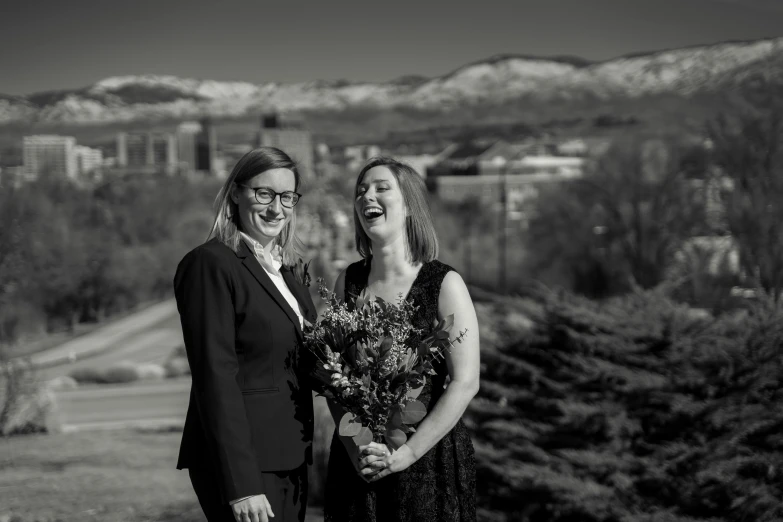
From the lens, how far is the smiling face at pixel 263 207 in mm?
2096

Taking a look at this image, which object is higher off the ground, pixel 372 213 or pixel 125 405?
pixel 372 213

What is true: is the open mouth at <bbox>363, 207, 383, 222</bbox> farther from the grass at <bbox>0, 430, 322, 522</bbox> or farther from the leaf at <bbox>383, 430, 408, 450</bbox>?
the grass at <bbox>0, 430, 322, 522</bbox>

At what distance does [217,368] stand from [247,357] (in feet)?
0.39

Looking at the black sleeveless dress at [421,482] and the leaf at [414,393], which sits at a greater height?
the leaf at [414,393]

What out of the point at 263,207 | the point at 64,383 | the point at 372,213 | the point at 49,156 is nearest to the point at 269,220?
the point at 263,207

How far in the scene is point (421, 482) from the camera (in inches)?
86.7

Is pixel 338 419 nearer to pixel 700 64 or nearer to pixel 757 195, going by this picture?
pixel 757 195

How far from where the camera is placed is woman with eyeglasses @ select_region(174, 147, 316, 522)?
1925 mm

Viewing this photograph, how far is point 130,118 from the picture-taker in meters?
42.2

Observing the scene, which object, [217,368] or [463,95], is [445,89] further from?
[217,368]

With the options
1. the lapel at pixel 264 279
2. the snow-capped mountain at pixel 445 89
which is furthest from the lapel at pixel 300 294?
the snow-capped mountain at pixel 445 89

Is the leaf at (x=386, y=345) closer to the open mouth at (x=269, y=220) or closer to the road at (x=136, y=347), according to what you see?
the open mouth at (x=269, y=220)

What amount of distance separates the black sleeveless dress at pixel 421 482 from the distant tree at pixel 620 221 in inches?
1061

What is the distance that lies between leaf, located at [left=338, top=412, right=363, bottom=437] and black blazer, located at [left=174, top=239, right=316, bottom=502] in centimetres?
14
